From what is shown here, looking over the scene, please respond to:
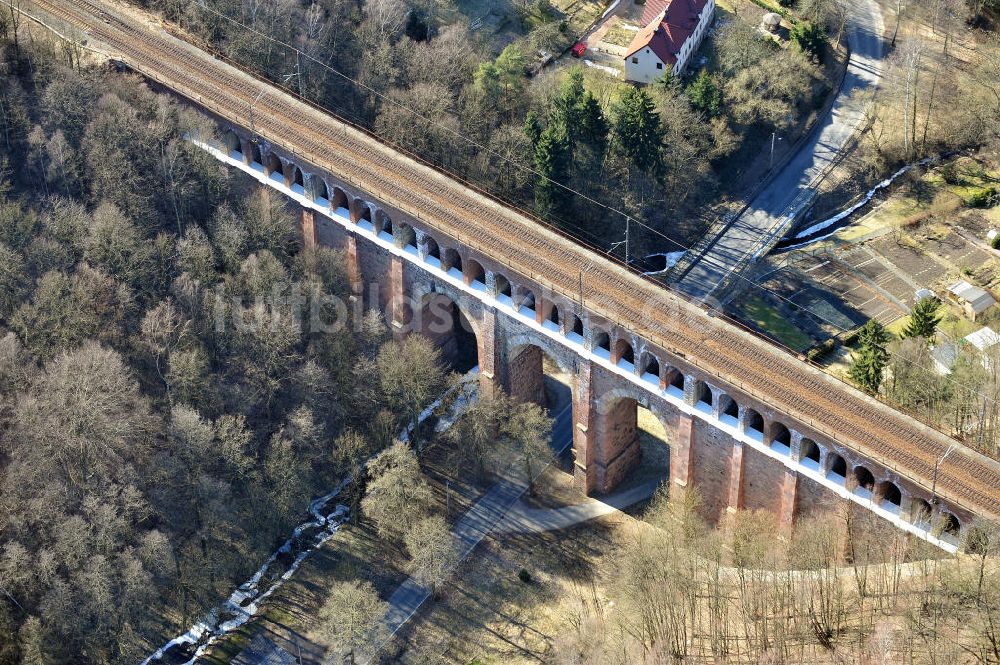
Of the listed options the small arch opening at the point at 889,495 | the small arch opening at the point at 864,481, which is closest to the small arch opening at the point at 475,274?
the small arch opening at the point at 864,481

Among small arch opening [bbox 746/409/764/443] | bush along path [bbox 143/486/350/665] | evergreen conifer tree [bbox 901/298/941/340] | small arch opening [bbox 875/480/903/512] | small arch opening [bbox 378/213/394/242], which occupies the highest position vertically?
small arch opening [bbox 378/213/394/242]

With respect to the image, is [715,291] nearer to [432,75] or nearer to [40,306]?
[432,75]

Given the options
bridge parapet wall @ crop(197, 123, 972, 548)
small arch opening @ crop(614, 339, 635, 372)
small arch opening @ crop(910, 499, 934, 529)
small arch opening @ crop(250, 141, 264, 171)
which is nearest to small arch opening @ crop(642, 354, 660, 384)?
bridge parapet wall @ crop(197, 123, 972, 548)

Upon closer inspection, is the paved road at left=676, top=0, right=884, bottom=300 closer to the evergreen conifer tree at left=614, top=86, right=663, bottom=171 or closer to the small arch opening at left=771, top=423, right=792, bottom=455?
the evergreen conifer tree at left=614, top=86, right=663, bottom=171

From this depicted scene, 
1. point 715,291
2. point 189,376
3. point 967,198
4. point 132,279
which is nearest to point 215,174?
point 132,279

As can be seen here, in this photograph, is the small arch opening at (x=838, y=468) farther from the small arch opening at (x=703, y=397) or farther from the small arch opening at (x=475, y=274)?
the small arch opening at (x=475, y=274)

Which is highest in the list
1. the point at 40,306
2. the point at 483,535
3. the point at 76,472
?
the point at 40,306
